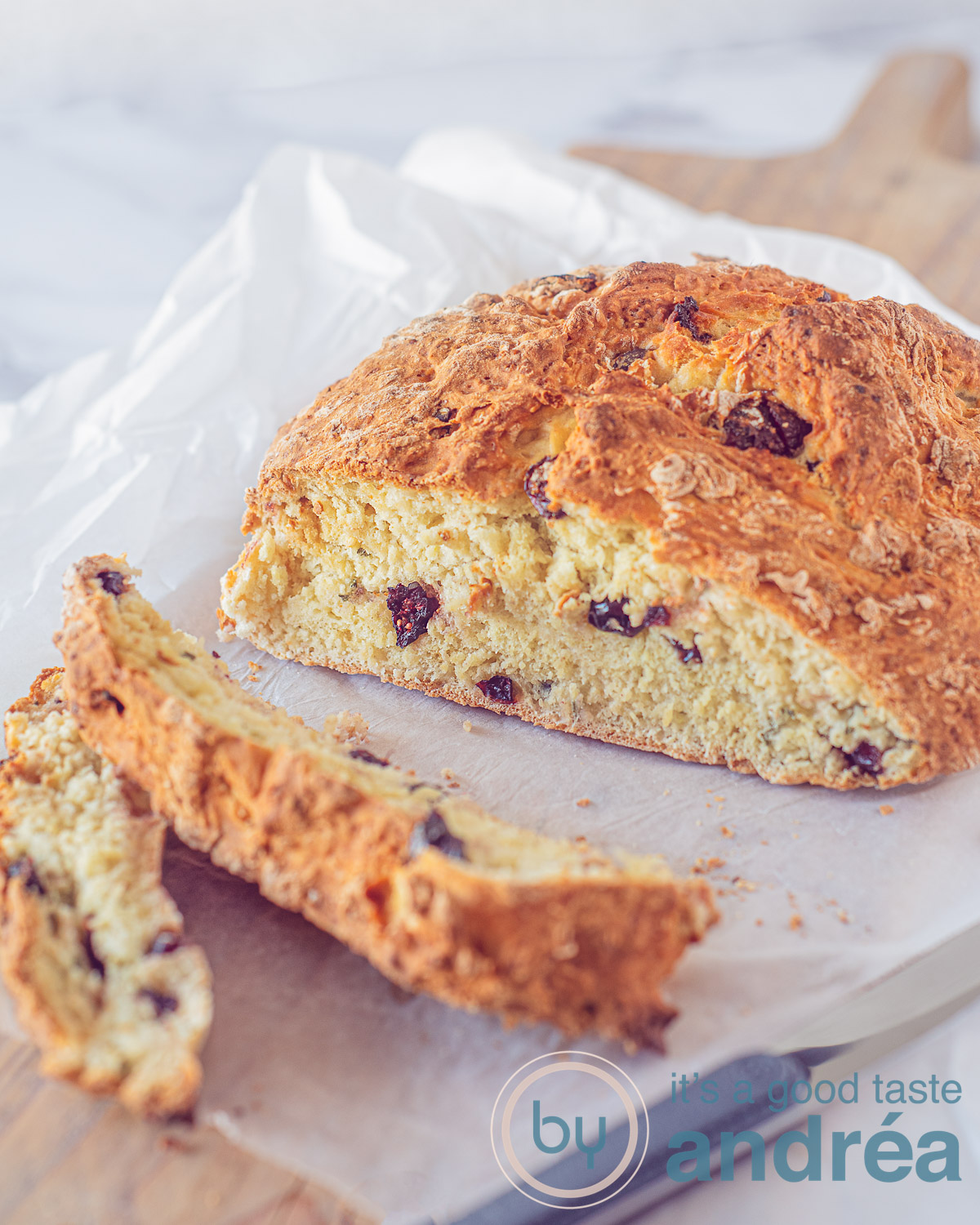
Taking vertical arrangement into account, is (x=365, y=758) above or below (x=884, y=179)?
below

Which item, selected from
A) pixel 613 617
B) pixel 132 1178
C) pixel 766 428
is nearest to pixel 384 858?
pixel 132 1178

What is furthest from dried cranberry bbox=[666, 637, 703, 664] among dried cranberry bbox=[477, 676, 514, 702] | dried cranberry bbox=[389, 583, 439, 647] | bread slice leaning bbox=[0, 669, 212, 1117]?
bread slice leaning bbox=[0, 669, 212, 1117]

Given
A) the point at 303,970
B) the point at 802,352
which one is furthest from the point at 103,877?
the point at 802,352

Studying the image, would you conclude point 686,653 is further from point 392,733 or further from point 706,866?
point 392,733

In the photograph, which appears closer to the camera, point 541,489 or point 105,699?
point 105,699

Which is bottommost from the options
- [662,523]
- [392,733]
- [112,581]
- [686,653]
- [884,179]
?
[392,733]

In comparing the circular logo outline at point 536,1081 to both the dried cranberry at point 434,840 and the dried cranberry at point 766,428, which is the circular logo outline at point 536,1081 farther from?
the dried cranberry at point 766,428
